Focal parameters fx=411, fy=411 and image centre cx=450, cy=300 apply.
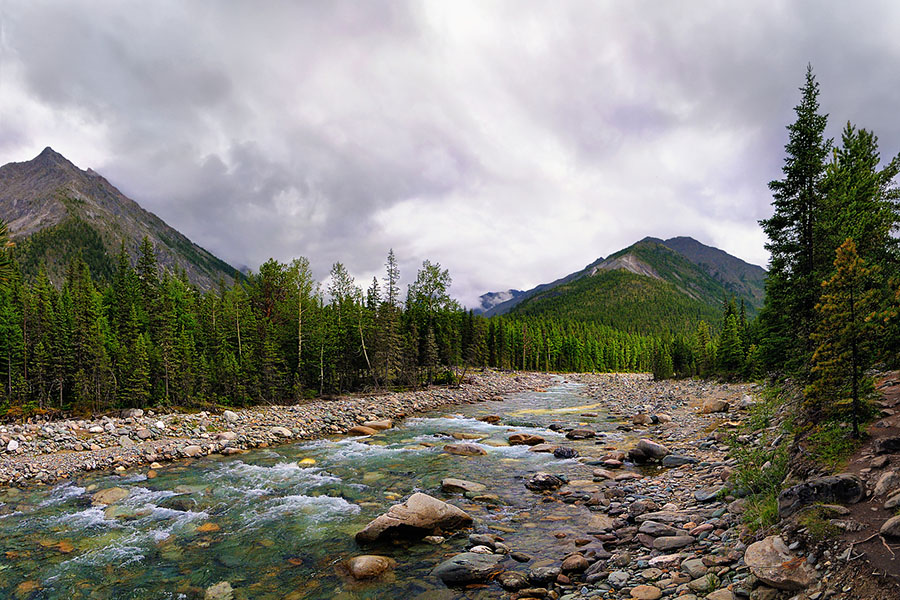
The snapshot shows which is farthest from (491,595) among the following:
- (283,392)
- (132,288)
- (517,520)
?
(132,288)

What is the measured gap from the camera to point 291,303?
44531 millimetres

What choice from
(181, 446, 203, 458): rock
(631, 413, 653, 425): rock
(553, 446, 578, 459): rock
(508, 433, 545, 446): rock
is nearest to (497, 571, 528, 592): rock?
(553, 446, 578, 459): rock

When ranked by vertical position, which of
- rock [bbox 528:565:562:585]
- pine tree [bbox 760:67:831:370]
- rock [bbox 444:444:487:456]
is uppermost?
pine tree [bbox 760:67:831:370]

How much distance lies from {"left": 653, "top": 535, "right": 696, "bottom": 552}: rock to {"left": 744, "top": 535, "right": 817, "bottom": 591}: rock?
2.00 metres

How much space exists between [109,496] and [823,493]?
2070cm

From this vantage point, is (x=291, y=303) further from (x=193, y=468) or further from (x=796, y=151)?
(x=796, y=151)

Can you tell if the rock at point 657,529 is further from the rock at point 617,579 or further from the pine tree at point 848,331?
the pine tree at point 848,331

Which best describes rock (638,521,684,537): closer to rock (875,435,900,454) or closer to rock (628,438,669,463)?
rock (875,435,900,454)

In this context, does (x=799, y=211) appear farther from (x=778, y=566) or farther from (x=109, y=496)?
(x=109, y=496)

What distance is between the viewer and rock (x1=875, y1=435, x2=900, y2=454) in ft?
23.7

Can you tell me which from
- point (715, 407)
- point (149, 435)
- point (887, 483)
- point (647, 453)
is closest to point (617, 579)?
point (887, 483)

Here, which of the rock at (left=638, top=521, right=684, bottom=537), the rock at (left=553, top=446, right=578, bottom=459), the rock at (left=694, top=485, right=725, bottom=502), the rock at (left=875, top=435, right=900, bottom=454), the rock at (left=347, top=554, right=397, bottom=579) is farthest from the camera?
the rock at (left=553, top=446, right=578, bottom=459)

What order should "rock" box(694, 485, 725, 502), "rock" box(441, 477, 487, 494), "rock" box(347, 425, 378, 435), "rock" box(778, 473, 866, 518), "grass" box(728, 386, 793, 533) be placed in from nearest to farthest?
1. "rock" box(778, 473, 866, 518)
2. "grass" box(728, 386, 793, 533)
3. "rock" box(694, 485, 725, 502)
4. "rock" box(441, 477, 487, 494)
5. "rock" box(347, 425, 378, 435)

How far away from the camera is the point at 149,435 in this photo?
23109 mm
